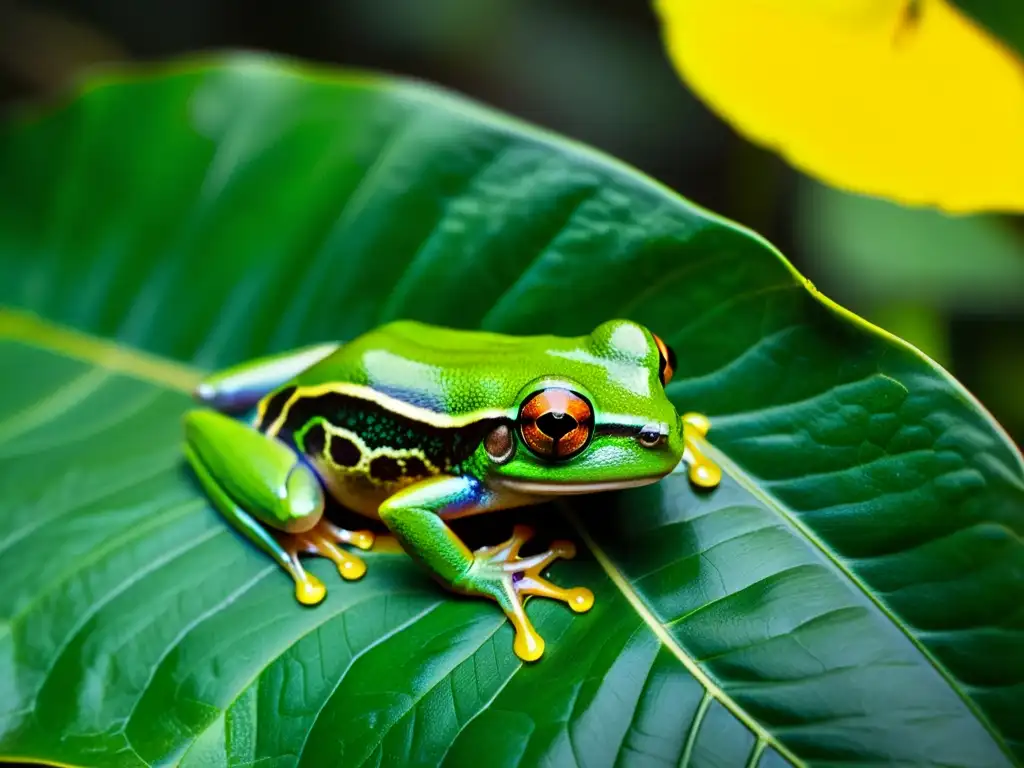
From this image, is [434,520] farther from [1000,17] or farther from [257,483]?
[1000,17]

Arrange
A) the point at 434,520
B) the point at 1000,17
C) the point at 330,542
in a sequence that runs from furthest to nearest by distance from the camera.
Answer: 1. the point at 1000,17
2. the point at 330,542
3. the point at 434,520

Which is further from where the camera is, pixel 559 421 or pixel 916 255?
pixel 916 255

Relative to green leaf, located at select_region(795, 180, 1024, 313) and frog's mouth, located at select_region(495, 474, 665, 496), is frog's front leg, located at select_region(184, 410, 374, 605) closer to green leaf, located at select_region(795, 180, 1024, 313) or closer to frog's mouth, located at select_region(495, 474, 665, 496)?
frog's mouth, located at select_region(495, 474, 665, 496)

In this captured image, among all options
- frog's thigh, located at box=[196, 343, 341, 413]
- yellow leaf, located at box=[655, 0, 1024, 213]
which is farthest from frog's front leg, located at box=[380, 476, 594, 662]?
yellow leaf, located at box=[655, 0, 1024, 213]

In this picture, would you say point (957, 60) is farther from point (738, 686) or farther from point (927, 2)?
point (738, 686)

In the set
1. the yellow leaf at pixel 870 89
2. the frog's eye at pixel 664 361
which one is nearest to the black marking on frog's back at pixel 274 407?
the frog's eye at pixel 664 361

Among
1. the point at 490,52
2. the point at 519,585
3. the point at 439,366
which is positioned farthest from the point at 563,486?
the point at 490,52

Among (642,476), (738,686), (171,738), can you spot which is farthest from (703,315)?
(171,738)
